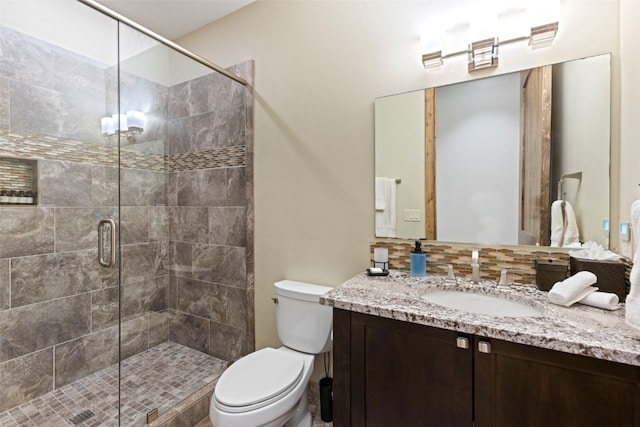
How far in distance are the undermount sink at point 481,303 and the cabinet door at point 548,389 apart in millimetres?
306

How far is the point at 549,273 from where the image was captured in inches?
46.8

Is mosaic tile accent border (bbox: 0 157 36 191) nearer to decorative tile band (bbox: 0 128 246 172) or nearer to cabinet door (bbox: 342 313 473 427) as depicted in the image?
decorative tile band (bbox: 0 128 246 172)

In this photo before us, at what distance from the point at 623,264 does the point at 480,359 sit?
70 centimetres

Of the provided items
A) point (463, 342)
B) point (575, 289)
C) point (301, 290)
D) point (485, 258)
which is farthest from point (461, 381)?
point (301, 290)

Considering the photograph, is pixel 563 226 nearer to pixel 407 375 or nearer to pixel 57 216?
pixel 407 375

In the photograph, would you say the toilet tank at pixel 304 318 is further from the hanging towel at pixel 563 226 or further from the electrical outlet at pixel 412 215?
the hanging towel at pixel 563 226

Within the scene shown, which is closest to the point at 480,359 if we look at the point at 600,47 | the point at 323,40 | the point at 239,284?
the point at 600,47

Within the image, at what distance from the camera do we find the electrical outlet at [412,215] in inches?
60.9

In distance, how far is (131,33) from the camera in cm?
191

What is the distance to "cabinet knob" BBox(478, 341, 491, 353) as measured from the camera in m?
0.90

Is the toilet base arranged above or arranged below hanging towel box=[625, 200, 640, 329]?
below

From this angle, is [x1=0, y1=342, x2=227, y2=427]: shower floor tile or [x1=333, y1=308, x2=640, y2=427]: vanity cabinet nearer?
[x1=333, y1=308, x2=640, y2=427]: vanity cabinet

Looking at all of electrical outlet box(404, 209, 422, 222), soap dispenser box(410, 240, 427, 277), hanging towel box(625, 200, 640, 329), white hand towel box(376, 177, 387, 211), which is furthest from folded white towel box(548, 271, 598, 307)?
white hand towel box(376, 177, 387, 211)

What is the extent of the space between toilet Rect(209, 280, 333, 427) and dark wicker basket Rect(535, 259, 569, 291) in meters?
0.97
